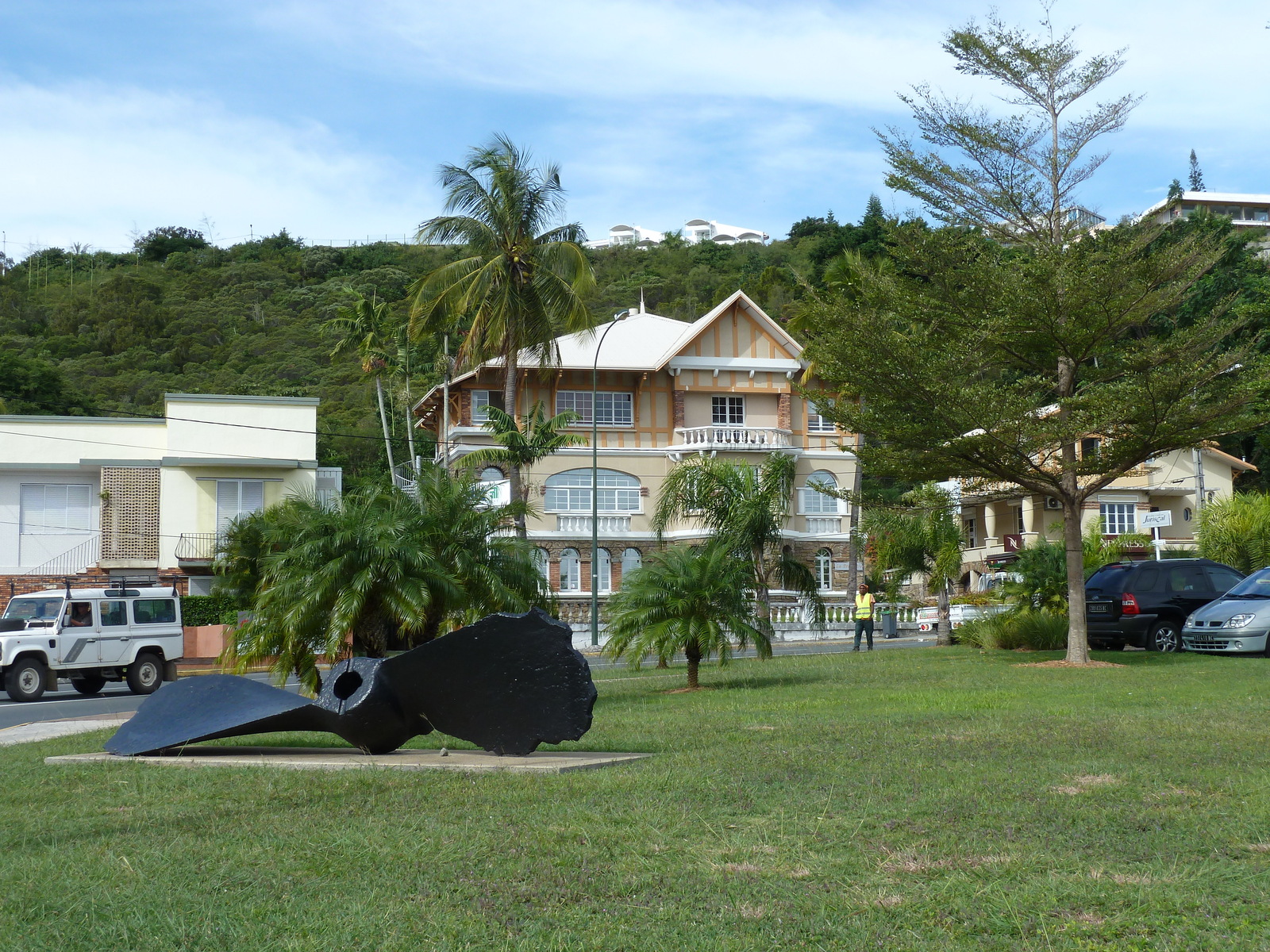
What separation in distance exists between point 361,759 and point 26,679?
1455cm

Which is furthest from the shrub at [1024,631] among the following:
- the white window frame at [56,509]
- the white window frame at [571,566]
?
the white window frame at [56,509]

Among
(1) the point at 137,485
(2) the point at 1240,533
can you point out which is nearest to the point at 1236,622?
(2) the point at 1240,533

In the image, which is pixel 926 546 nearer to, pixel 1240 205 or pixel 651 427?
pixel 651 427

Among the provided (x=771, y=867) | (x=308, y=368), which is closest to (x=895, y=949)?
(x=771, y=867)

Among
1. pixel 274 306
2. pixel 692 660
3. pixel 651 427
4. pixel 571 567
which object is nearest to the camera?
pixel 692 660

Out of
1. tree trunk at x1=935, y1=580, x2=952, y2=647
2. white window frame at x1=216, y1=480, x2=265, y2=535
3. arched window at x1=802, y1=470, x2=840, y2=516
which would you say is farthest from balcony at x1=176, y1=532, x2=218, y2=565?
tree trunk at x1=935, y1=580, x2=952, y2=647

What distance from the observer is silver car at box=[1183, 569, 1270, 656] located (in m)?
19.5

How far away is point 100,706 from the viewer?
19.6 metres

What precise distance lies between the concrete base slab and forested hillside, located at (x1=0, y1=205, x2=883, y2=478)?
122 feet

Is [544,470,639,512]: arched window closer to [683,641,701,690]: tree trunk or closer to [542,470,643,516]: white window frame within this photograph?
[542,470,643,516]: white window frame

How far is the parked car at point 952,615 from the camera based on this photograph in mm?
31094

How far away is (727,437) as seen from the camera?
150 feet

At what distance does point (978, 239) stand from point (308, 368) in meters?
47.2

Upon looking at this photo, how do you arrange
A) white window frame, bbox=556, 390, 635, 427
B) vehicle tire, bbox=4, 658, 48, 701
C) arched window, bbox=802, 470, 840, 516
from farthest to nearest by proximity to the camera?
arched window, bbox=802, 470, 840, 516 < white window frame, bbox=556, 390, 635, 427 < vehicle tire, bbox=4, 658, 48, 701
